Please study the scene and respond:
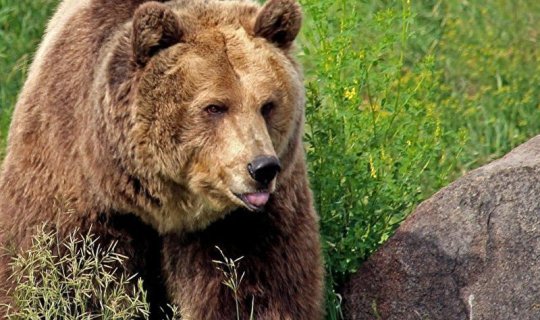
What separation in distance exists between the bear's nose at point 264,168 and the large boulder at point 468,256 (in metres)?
1.44

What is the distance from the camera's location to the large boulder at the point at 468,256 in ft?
20.8

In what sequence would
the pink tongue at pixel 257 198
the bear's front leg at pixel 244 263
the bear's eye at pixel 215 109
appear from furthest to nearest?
the bear's front leg at pixel 244 263 → the bear's eye at pixel 215 109 → the pink tongue at pixel 257 198

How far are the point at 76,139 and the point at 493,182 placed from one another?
199cm

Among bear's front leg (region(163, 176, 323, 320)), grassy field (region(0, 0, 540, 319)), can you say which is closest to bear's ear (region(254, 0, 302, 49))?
bear's front leg (region(163, 176, 323, 320))

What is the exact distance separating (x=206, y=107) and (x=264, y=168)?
17.0 inches

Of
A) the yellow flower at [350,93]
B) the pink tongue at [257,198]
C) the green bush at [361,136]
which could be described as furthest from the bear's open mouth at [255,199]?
the yellow flower at [350,93]

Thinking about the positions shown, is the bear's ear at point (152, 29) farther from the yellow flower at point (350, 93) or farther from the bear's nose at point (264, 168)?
the yellow flower at point (350, 93)

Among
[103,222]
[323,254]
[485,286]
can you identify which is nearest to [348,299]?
[323,254]

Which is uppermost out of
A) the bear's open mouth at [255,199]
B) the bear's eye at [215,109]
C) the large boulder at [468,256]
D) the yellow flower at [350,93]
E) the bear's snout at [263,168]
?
the bear's eye at [215,109]

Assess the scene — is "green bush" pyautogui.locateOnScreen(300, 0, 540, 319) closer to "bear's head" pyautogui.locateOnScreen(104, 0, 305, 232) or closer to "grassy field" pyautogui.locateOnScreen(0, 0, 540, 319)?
"grassy field" pyautogui.locateOnScreen(0, 0, 540, 319)

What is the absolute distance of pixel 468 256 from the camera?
6.51 meters

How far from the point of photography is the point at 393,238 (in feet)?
22.1

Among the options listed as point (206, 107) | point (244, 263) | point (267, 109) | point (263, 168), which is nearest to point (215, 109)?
point (206, 107)

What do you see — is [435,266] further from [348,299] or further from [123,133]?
[123,133]
